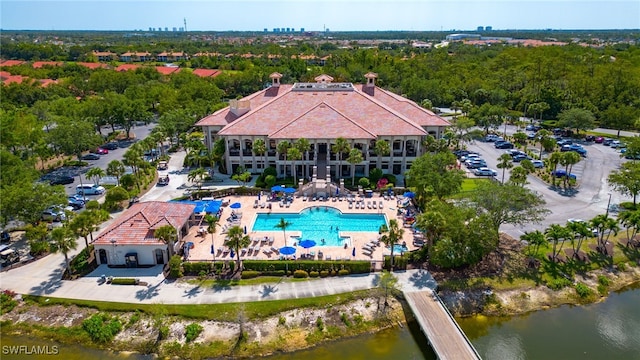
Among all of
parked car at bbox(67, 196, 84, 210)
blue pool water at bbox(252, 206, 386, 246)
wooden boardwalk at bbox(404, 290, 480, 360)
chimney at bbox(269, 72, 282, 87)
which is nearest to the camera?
wooden boardwalk at bbox(404, 290, 480, 360)

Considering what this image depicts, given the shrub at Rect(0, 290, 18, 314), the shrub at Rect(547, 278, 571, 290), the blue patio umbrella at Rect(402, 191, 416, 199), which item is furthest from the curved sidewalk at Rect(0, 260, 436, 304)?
the blue patio umbrella at Rect(402, 191, 416, 199)

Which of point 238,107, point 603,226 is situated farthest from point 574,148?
point 238,107

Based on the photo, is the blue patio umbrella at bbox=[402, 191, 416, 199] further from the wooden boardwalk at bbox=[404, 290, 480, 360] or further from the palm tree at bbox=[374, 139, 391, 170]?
the wooden boardwalk at bbox=[404, 290, 480, 360]

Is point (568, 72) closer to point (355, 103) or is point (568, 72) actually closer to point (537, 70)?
point (537, 70)

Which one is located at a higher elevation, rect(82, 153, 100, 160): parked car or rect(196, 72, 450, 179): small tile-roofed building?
rect(196, 72, 450, 179): small tile-roofed building

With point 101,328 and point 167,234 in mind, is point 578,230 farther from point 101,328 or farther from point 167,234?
point 101,328

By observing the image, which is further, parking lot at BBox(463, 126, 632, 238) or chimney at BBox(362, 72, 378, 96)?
chimney at BBox(362, 72, 378, 96)

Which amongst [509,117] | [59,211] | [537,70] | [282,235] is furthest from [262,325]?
[537,70]
